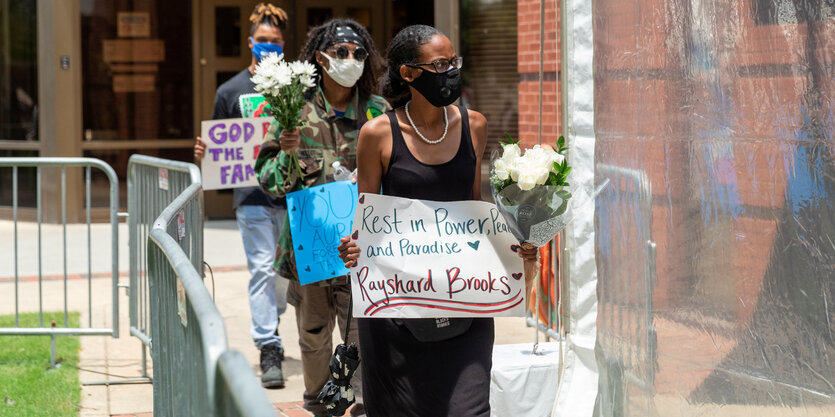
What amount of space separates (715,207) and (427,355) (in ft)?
3.86

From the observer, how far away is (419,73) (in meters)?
4.00

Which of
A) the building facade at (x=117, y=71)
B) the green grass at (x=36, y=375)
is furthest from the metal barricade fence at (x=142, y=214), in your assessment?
the building facade at (x=117, y=71)

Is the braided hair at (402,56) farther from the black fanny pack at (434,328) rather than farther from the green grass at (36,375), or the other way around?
the green grass at (36,375)

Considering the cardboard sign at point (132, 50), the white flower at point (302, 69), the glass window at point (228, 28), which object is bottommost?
the white flower at point (302, 69)

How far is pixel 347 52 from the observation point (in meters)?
5.35

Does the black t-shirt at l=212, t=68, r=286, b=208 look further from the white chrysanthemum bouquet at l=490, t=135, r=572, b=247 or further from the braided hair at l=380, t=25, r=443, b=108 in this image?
the white chrysanthemum bouquet at l=490, t=135, r=572, b=247

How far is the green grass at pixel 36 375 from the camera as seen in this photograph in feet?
19.5

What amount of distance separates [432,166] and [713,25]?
3.71 feet

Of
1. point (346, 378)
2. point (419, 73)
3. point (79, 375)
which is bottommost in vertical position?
point (79, 375)

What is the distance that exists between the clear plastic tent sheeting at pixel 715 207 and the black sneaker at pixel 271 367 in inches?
90.5

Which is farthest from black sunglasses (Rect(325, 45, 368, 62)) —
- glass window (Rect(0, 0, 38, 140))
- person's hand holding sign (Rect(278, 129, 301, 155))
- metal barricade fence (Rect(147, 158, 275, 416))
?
glass window (Rect(0, 0, 38, 140))

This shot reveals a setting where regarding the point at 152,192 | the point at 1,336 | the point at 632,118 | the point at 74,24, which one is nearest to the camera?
the point at 632,118

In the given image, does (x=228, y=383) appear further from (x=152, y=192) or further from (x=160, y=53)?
(x=160, y=53)

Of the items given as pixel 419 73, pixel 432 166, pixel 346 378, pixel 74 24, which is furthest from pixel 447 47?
pixel 74 24
